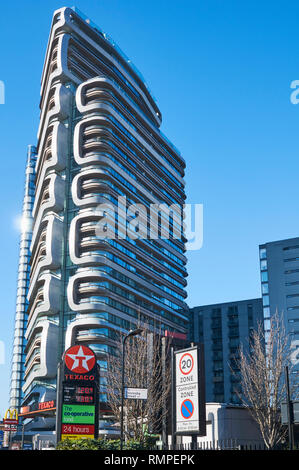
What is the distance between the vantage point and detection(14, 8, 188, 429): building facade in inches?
3890

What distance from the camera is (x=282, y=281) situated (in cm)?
12450

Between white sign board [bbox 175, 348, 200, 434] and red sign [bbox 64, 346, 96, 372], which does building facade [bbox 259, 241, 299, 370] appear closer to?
red sign [bbox 64, 346, 96, 372]

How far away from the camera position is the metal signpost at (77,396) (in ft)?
112

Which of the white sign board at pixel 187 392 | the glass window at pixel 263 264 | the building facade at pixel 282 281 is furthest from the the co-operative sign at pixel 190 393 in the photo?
the glass window at pixel 263 264

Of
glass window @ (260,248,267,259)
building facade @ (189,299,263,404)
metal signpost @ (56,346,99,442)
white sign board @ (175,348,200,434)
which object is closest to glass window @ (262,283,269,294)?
glass window @ (260,248,267,259)

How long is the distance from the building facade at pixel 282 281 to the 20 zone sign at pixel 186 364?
9302cm

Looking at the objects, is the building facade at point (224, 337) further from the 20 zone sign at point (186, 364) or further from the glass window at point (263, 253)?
the 20 zone sign at point (186, 364)

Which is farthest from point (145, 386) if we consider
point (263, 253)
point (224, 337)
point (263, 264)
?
point (224, 337)

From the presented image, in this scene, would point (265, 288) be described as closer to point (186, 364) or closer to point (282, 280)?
point (282, 280)

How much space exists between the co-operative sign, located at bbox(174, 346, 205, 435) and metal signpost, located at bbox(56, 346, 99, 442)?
7915 mm

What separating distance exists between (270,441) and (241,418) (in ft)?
17.2

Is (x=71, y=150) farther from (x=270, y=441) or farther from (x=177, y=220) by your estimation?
(x=270, y=441)

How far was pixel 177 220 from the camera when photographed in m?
134

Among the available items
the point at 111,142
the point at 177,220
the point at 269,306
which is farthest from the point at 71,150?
the point at 269,306
